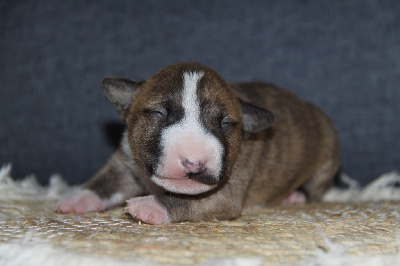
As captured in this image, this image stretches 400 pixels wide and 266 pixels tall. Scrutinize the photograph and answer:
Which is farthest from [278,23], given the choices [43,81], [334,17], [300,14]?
[43,81]

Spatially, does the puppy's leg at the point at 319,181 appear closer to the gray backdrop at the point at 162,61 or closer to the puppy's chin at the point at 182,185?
the gray backdrop at the point at 162,61

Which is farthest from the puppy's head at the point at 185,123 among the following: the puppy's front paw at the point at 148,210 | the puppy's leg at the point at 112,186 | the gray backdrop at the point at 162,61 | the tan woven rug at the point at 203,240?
the gray backdrop at the point at 162,61

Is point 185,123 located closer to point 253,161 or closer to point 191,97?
point 191,97

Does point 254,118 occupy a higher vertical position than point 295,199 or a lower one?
higher

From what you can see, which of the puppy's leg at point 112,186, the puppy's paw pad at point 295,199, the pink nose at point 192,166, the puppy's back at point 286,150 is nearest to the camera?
the pink nose at point 192,166

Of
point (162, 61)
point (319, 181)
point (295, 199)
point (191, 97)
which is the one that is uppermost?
point (162, 61)

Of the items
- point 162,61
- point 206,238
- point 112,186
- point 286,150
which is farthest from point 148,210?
point 162,61
